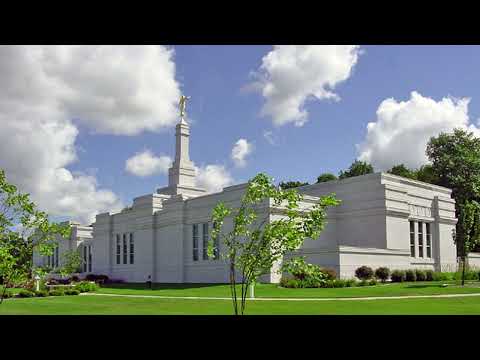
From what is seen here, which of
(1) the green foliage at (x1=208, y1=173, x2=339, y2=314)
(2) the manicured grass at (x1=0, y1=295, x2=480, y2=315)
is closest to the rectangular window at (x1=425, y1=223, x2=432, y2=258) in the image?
(2) the manicured grass at (x1=0, y1=295, x2=480, y2=315)

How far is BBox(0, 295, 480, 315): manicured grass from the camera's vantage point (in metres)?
20.8

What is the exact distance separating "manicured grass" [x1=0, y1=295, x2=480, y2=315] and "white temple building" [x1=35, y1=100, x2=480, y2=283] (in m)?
14.7

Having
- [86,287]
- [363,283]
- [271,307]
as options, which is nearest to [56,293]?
[86,287]

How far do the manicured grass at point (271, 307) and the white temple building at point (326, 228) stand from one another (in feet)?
48.4

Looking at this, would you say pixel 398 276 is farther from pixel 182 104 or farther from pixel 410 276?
pixel 182 104

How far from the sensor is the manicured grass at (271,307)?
20.8m

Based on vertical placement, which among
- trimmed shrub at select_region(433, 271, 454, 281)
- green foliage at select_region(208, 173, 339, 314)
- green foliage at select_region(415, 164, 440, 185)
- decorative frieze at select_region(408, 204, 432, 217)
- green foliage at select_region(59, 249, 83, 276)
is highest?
green foliage at select_region(415, 164, 440, 185)

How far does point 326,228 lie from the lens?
1900 inches

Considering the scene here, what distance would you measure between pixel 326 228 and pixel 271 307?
25.7 meters

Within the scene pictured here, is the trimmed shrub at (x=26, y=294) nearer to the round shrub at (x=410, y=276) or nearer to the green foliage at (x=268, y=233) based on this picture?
the green foliage at (x=268, y=233)

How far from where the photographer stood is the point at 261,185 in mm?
14086

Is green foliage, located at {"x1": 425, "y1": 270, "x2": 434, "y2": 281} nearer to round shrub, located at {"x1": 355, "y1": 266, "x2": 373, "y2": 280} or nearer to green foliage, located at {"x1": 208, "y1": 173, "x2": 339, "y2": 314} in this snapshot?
round shrub, located at {"x1": 355, "y1": 266, "x2": 373, "y2": 280}

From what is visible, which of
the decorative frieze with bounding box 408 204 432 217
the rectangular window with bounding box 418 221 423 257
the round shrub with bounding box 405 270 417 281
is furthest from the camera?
the rectangular window with bounding box 418 221 423 257
